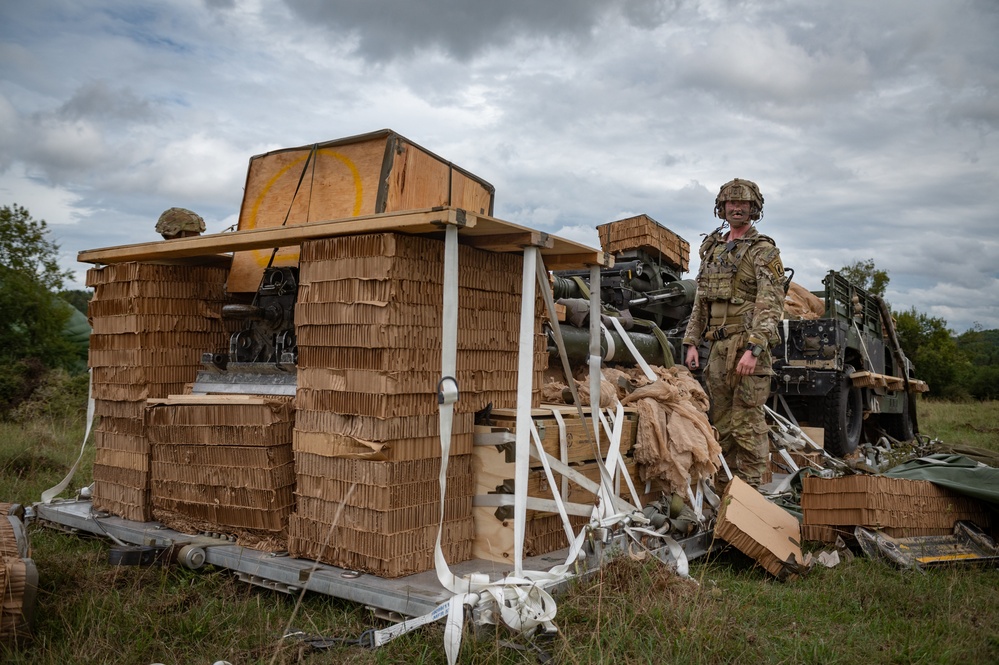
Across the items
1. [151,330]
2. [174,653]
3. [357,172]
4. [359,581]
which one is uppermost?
[357,172]

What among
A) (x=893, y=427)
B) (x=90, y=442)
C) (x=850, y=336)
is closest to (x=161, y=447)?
(x=90, y=442)

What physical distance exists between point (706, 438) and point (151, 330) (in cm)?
302

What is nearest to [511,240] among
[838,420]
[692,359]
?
[692,359]

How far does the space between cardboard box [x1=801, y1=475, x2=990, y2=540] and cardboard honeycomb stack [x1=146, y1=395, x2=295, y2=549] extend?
2.79 m

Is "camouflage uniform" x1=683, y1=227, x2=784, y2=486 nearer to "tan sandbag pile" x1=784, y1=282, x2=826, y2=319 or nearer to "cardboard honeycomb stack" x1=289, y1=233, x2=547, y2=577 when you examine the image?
"cardboard honeycomb stack" x1=289, y1=233, x2=547, y2=577

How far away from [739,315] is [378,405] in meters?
2.90

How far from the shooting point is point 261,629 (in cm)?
291

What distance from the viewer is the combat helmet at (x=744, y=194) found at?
502cm

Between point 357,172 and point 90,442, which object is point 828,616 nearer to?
point 357,172

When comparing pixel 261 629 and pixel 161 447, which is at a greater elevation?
pixel 161 447

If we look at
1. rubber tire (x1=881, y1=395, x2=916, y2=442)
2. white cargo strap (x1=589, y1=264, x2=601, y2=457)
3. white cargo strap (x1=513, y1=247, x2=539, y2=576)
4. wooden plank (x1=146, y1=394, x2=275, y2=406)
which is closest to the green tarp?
white cargo strap (x1=589, y1=264, x2=601, y2=457)

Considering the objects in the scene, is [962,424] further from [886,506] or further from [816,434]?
[886,506]

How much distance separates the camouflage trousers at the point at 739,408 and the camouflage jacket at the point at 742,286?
0.56ft

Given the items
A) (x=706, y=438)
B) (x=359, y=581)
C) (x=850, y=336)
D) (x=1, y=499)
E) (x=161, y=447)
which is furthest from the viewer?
(x=850, y=336)
